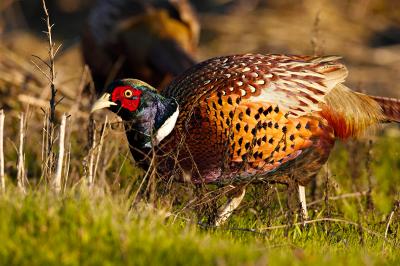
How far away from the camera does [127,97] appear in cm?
464

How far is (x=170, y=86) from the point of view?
5027 millimetres

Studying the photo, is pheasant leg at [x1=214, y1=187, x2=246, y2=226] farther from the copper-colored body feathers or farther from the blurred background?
the blurred background

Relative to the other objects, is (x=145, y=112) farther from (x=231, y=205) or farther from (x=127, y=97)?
(x=231, y=205)

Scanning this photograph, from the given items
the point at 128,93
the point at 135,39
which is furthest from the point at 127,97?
the point at 135,39

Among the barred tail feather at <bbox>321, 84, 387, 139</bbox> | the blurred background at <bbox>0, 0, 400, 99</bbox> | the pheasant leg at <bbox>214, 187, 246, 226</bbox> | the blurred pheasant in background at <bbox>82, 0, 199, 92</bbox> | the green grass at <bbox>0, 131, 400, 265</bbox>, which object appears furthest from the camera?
the blurred background at <bbox>0, 0, 400, 99</bbox>

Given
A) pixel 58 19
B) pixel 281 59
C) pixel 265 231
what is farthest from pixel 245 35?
pixel 265 231

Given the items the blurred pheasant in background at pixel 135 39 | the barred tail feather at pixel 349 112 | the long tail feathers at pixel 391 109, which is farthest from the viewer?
the blurred pheasant in background at pixel 135 39

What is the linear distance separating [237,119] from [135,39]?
3778 mm

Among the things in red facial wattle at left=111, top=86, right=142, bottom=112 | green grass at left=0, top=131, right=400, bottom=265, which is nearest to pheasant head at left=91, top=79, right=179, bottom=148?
red facial wattle at left=111, top=86, right=142, bottom=112

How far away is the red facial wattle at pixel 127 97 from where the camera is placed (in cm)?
461

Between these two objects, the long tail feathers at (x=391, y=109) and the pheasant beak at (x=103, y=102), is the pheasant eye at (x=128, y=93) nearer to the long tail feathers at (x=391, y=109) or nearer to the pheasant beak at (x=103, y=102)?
the pheasant beak at (x=103, y=102)

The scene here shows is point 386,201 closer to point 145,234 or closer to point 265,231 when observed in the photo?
point 265,231

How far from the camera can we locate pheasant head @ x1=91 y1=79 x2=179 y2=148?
4.65 m

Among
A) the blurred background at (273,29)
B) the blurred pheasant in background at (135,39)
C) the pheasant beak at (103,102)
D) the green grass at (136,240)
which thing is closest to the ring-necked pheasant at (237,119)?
the pheasant beak at (103,102)
